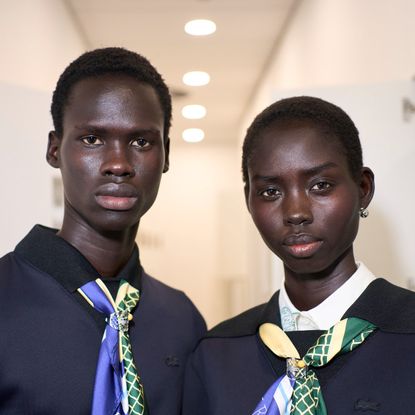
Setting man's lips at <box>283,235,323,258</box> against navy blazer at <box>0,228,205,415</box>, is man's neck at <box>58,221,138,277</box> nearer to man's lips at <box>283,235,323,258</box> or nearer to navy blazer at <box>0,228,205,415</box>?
navy blazer at <box>0,228,205,415</box>

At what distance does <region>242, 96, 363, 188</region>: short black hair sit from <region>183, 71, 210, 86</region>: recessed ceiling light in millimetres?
3828

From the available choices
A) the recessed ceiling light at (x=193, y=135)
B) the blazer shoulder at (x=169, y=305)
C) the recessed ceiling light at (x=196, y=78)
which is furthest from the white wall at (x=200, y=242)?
the blazer shoulder at (x=169, y=305)

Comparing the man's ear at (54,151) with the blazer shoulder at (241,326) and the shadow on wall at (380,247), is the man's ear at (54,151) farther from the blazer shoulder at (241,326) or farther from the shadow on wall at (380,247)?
the shadow on wall at (380,247)

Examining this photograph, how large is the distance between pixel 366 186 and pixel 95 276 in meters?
0.57

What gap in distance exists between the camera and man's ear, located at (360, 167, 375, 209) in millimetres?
1437

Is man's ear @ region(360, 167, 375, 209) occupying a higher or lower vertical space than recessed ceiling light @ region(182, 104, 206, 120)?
lower

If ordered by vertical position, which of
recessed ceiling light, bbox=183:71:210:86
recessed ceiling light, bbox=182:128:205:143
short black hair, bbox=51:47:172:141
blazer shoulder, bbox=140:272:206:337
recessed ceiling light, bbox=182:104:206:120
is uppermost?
recessed ceiling light, bbox=182:128:205:143

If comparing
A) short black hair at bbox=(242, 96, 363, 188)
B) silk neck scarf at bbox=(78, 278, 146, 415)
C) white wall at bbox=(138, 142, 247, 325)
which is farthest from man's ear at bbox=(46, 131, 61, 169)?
white wall at bbox=(138, 142, 247, 325)

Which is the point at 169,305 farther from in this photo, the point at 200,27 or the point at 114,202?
the point at 200,27

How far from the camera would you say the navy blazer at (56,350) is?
52.2 inches

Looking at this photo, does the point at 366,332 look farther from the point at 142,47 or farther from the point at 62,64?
the point at 142,47

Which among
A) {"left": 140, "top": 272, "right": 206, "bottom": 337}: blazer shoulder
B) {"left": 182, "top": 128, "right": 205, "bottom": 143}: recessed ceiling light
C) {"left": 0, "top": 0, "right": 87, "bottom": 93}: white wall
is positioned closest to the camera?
{"left": 140, "top": 272, "right": 206, "bottom": 337}: blazer shoulder

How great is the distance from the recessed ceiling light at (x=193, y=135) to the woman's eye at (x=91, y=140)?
18.3 feet

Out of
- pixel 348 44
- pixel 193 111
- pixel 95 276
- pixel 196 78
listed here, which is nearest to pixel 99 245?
pixel 95 276
